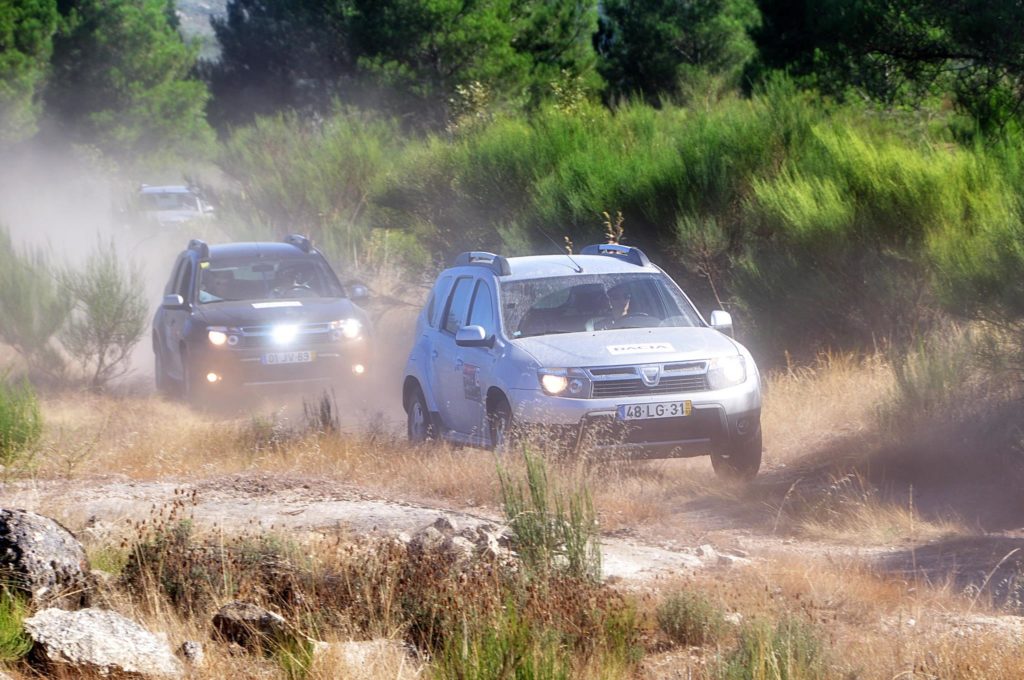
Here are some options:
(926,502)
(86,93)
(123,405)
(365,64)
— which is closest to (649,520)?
(926,502)

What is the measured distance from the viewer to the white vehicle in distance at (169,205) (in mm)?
35188

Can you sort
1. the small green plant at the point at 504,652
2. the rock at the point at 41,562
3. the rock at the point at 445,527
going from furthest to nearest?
the rock at the point at 445,527
the rock at the point at 41,562
the small green plant at the point at 504,652

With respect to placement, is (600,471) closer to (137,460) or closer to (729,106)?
(137,460)

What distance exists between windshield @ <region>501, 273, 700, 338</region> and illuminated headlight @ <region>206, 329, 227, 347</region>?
15.5 feet

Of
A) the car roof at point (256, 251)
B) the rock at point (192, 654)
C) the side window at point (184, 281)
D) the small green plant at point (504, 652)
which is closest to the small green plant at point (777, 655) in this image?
the small green plant at point (504, 652)

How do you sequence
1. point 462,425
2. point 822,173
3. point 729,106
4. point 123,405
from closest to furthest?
point 462,425
point 822,173
point 123,405
point 729,106

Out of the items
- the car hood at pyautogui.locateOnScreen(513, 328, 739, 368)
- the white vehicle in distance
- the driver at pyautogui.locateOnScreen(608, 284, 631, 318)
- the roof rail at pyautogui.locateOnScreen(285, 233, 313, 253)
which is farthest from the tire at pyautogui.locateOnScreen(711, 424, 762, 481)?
the white vehicle in distance

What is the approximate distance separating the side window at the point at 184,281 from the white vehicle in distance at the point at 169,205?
63.9 ft

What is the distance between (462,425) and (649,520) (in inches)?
96.6

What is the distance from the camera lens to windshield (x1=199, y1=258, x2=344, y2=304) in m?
14.7

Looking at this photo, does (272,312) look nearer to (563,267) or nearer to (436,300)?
(436,300)

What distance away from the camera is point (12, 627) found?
5.54 metres

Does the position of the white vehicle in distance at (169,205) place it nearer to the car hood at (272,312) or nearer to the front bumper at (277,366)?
the car hood at (272,312)

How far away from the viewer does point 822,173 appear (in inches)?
535
